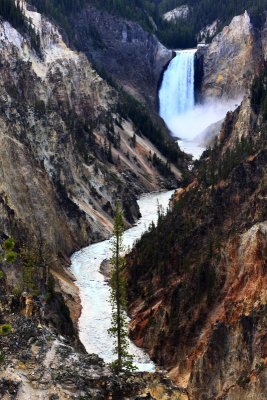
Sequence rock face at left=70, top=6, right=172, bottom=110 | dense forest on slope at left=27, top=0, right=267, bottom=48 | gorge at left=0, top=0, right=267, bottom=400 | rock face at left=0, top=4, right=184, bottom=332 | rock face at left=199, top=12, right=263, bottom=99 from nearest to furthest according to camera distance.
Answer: gorge at left=0, top=0, right=267, bottom=400 < rock face at left=0, top=4, right=184, bottom=332 < rock face at left=199, top=12, right=263, bottom=99 < dense forest on slope at left=27, top=0, right=267, bottom=48 < rock face at left=70, top=6, right=172, bottom=110

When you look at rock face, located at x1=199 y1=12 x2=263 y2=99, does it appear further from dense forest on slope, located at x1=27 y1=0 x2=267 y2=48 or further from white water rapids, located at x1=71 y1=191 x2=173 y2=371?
white water rapids, located at x1=71 y1=191 x2=173 y2=371

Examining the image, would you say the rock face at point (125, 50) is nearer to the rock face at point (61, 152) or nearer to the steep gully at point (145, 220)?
the steep gully at point (145, 220)

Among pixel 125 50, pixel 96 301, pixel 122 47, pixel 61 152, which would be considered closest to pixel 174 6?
pixel 122 47

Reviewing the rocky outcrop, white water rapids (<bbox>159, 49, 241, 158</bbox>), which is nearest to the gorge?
the rocky outcrop

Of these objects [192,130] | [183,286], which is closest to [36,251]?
[183,286]

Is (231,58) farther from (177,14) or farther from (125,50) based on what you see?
(177,14)

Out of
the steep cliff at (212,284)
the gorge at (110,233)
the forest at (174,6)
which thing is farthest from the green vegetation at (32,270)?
the forest at (174,6)

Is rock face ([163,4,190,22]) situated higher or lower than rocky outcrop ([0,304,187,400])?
higher
